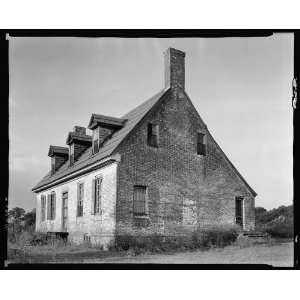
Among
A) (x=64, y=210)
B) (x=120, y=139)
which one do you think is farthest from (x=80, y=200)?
(x=120, y=139)

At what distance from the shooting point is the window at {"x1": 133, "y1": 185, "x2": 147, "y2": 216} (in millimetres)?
19891

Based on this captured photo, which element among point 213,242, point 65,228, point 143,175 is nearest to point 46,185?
point 65,228

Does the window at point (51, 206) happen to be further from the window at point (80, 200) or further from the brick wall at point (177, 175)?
the brick wall at point (177, 175)

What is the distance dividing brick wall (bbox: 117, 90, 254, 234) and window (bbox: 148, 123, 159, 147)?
0.19 m

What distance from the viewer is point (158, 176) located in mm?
20766

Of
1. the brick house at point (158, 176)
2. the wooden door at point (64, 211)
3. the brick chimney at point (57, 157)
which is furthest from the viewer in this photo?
the brick chimney at point (57, 157)

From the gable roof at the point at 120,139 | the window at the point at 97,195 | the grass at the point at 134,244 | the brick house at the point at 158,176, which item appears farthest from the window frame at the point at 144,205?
the gable roof at the point at 120,139

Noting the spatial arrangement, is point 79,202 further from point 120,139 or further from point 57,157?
point 57,157

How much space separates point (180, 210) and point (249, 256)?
20.9 ft

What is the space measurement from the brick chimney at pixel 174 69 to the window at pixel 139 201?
5651 mm

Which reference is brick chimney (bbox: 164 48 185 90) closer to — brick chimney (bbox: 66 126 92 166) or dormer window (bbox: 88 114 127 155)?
dormer window (bbox: 88 114 127 155)

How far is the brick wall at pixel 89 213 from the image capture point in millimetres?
19516

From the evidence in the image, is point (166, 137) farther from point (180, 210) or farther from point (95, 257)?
point (95, 257)

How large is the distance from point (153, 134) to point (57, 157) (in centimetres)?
1172
